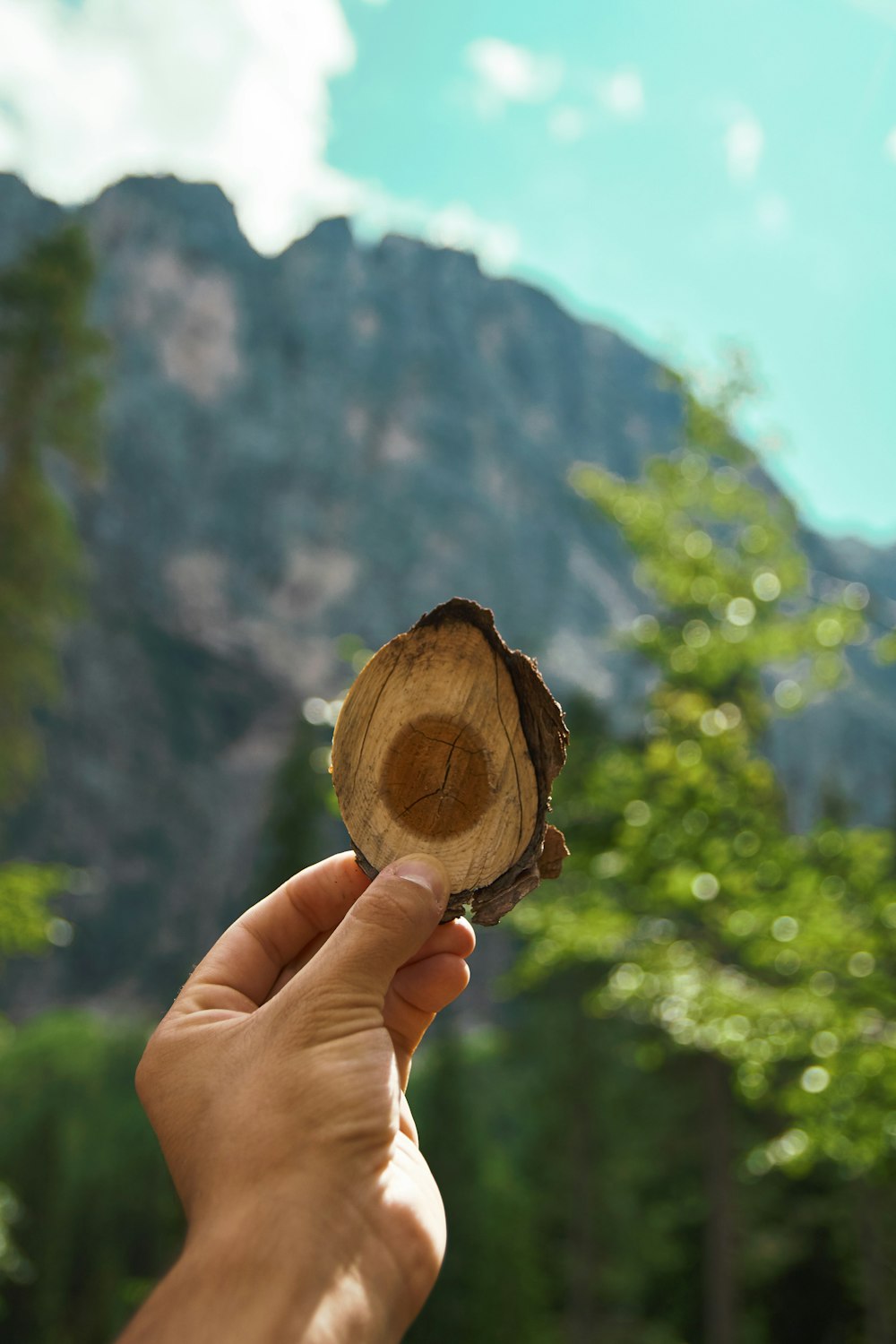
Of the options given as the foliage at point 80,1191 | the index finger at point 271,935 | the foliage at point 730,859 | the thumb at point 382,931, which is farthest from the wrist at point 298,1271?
the foliage at point 80,1191

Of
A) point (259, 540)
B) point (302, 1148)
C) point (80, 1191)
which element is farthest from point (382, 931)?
point (259, 540)

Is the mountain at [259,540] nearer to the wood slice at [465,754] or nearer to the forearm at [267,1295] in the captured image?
the wood slice at [465,754]

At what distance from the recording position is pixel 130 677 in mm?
44969

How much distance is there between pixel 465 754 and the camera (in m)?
1.71

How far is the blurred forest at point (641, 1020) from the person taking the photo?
5.45 metres

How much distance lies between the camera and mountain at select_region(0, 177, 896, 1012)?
138 ft

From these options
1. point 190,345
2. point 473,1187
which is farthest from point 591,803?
point 190,345

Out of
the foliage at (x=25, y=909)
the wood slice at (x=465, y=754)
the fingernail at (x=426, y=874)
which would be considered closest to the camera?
the fingernail at (x=426, y=874)

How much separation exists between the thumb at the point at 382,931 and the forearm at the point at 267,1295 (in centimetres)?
33

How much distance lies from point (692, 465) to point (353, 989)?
6703mm

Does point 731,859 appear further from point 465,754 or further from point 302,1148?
point 302,1148

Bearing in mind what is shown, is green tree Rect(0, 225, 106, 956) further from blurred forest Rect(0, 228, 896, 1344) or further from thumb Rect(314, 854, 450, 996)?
thumb Rect(314, 854, 450, 996)

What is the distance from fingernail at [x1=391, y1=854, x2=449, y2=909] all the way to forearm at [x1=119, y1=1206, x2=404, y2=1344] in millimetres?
518

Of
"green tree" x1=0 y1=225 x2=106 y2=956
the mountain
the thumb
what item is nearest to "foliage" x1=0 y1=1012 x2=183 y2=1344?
"green tree" x1=0 y1=225 x2=106 y2=956
